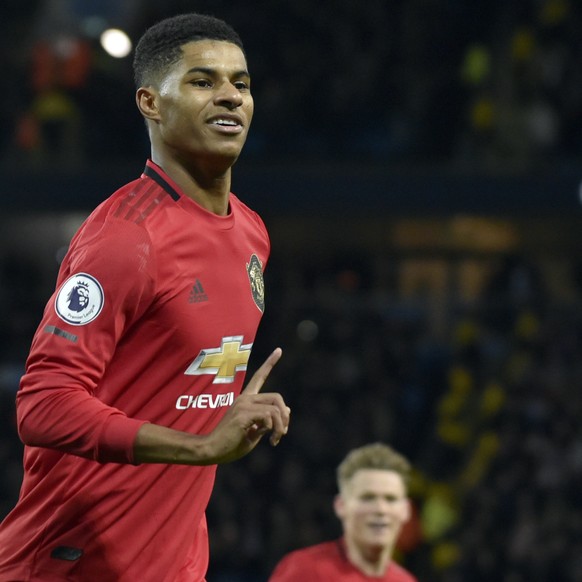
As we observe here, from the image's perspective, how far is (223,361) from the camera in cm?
318

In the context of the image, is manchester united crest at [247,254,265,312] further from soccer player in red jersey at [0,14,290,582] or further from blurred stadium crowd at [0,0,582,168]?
blurred stadium crowd at [0,0,582,168]

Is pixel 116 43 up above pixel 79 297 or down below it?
above

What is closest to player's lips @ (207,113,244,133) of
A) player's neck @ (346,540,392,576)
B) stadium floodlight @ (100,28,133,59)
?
player's neck @ (346,540,392,576)

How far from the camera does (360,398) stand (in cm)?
1227

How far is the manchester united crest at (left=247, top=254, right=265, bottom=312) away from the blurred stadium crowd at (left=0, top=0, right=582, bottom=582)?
7.29 meters

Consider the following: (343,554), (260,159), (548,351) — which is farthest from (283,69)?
(343,554)

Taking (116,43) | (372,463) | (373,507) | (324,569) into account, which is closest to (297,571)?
(324,569)

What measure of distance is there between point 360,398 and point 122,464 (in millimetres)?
9303

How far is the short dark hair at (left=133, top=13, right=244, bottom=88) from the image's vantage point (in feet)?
10.5

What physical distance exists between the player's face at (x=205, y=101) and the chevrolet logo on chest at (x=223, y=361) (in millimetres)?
484

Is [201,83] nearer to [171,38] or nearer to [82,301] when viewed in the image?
[171,38]

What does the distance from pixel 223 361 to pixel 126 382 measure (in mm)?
261

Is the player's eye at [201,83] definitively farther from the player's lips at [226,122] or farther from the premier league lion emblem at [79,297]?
the premier league lion emblem at [79,297]

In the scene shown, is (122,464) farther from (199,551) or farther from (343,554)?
(343,554)
